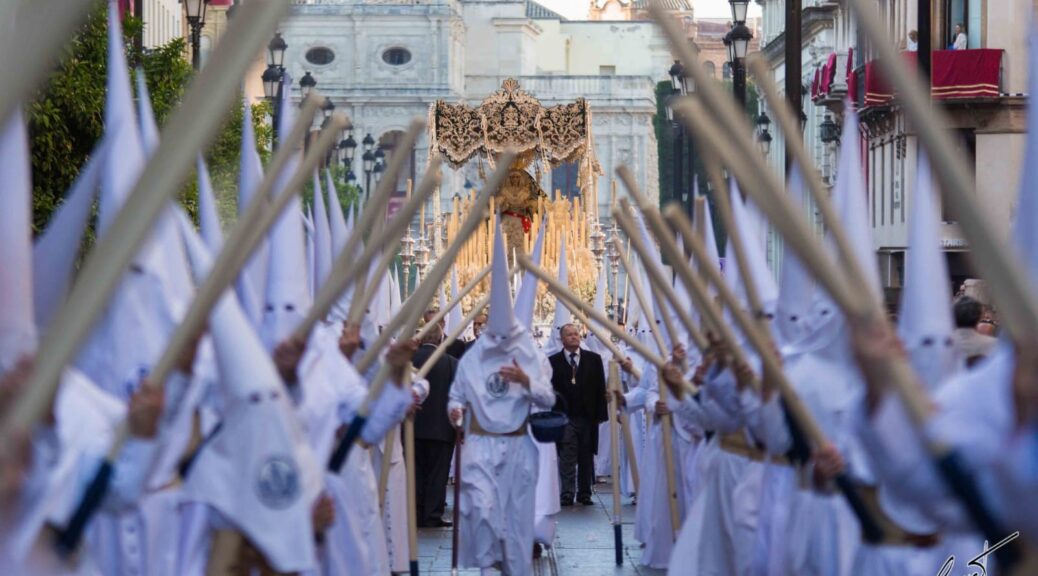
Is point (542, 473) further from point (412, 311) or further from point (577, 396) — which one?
point (412, 311)

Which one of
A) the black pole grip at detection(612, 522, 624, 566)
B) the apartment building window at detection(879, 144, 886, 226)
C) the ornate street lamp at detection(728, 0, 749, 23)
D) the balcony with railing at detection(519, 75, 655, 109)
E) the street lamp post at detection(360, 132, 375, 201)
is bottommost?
the black pole grip at detection(612, 522, 624, 566)

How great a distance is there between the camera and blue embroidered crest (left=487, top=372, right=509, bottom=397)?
15.0 meters

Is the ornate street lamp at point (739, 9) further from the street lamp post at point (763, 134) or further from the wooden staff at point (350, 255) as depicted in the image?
the wooden staff at point (350, 255)

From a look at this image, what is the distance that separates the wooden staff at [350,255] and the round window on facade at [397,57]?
91.9 m

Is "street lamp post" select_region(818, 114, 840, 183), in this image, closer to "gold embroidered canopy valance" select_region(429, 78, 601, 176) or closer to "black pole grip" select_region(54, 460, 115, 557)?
"gold embroidered canopy valance" select_region(429, 78, 601, 176)

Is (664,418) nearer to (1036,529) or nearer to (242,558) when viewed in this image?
(242,558)

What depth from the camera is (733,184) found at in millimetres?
11273

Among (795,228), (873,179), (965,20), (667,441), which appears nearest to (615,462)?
(667,441)

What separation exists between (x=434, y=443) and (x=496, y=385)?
466 cm

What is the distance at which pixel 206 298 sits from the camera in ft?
19.6

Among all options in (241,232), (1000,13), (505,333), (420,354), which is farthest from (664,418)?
(1000,13)

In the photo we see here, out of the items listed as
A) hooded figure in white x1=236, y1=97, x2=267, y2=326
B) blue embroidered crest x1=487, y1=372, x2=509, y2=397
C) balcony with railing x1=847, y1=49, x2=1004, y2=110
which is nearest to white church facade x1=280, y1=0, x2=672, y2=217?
balcony with railing x1=847, y1=49, x2=1004, y2=110

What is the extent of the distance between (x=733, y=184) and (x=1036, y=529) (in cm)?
598

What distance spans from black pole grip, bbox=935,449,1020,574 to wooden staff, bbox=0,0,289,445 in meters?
2.19
